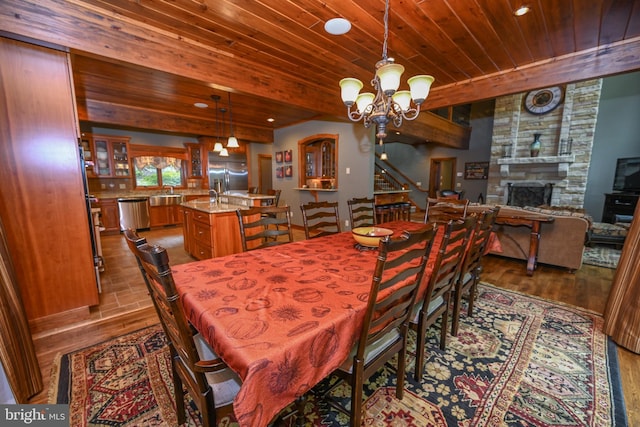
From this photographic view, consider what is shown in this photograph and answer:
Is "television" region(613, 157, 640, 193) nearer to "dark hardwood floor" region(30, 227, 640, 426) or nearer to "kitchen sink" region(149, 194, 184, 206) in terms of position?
"dark hardwood floor" region(30, 227, 640, 426)

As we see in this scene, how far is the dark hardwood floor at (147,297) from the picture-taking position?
177 centimetres

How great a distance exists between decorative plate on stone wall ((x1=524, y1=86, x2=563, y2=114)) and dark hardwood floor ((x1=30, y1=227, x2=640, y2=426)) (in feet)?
16.1

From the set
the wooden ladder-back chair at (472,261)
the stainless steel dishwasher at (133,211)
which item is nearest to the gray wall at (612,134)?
the wooden ladder-back chair at (472,261)

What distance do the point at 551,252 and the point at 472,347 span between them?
8.37 ft

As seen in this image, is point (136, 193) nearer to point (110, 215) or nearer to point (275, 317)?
point (110, 215)

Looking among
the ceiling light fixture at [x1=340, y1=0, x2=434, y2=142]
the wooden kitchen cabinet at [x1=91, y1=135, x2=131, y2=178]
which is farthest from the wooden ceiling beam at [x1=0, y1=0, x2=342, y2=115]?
the wooden kitchen cabinet at [x1=91, y1=135, x2=131, y2=178]

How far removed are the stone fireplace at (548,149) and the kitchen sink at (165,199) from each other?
28.2 ft

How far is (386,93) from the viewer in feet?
6.14

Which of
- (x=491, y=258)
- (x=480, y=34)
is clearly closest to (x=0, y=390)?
(x=480, y=34)

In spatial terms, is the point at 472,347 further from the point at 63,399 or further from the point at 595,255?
the point at 595,255

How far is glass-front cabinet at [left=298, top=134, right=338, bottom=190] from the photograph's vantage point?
6035 millimetres

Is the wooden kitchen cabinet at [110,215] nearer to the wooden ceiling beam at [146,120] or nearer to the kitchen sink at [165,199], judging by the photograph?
Result: the kitchen sink at [165,199]

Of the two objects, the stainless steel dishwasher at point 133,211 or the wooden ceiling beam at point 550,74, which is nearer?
the wooden ceiling beam at point 550,74

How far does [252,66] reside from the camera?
9.57ft
